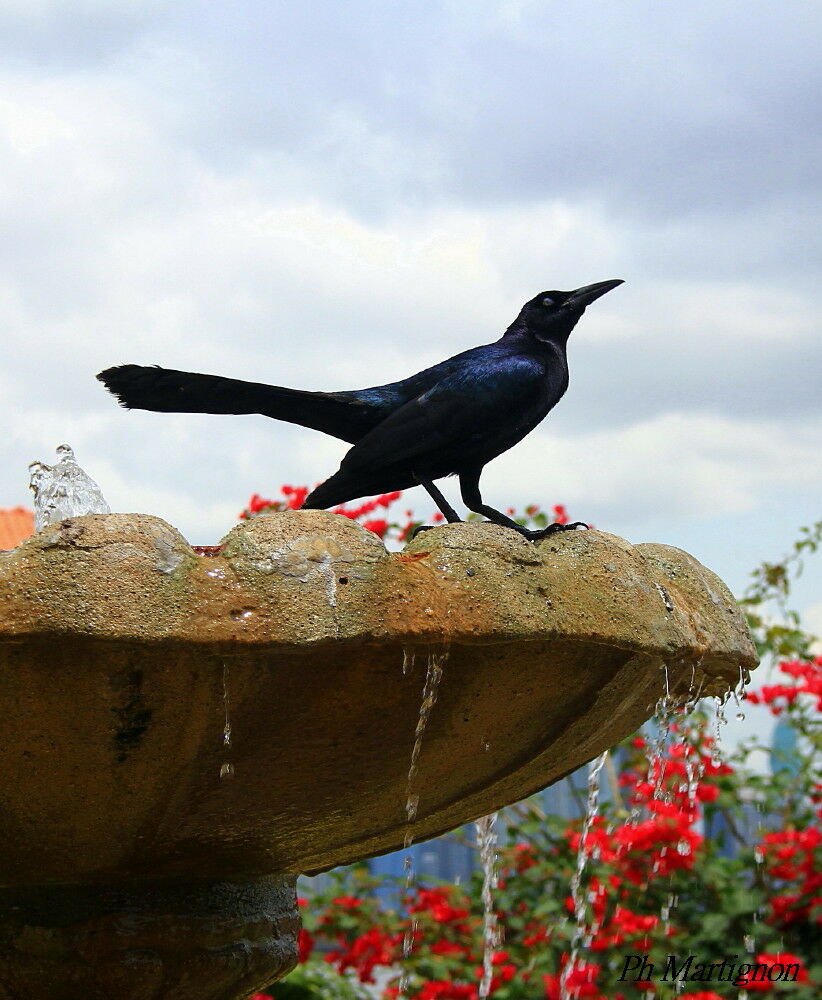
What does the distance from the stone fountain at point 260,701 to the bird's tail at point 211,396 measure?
801 millimetres

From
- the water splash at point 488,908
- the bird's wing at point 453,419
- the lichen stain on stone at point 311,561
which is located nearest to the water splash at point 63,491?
the bird's wing at point 453,419

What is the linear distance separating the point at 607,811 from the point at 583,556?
384 cm

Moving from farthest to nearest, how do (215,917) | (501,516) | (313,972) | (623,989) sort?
1. (313,972)
2. (623,989)
3. (501,516)
4. (215,917)

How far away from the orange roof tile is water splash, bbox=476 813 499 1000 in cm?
384

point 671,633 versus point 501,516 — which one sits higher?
point 501,516

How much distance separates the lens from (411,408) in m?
2.89

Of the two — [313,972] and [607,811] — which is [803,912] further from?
[313,972]

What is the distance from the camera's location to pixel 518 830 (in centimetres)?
539

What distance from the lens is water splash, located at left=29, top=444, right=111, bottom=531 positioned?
315 centimetres

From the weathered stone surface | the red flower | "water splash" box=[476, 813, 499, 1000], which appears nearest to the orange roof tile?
"water splash" box=[476, 813, 499, 1000]

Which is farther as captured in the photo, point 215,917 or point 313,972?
point 313,972

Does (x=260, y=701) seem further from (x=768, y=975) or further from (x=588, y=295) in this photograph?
(x=768, y=975)

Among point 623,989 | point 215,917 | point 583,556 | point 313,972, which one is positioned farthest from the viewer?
point 313,972

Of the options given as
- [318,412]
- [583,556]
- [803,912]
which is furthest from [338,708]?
[803,912]
